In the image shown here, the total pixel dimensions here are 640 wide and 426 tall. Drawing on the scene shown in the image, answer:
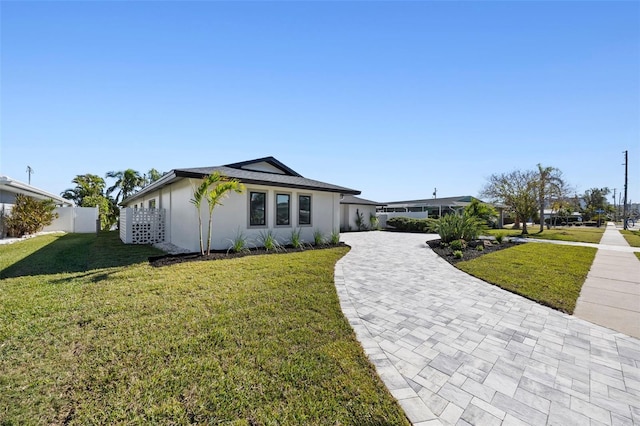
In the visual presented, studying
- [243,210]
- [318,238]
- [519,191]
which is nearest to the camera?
[243,210]

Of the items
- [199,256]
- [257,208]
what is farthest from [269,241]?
[199,256]

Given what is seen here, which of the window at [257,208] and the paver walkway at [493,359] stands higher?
the window at [257,208]

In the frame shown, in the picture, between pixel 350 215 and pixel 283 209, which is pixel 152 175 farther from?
pixel 283 209

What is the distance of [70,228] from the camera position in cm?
1889

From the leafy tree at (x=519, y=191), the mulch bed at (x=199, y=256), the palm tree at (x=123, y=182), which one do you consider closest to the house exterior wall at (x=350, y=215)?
the leafy tree at (x=519, y=191)

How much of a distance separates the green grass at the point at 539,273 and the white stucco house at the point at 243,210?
6.70m

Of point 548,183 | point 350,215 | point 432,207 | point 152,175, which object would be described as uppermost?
point 152,175

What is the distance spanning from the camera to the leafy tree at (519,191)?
69.5ft

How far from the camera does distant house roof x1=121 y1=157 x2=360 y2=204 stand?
9487mm

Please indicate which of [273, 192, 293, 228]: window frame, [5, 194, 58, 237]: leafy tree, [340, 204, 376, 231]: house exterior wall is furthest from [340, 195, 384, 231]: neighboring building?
[5, 194, 58, 237]: leafy tree

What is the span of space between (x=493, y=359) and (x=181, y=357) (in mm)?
3594

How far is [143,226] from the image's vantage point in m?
12.1

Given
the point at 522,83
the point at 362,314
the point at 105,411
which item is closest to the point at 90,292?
the point at 105,411

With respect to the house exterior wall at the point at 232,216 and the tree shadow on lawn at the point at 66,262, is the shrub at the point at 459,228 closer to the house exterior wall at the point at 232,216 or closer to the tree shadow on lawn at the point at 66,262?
the house exterior wall at the point at 232,216
